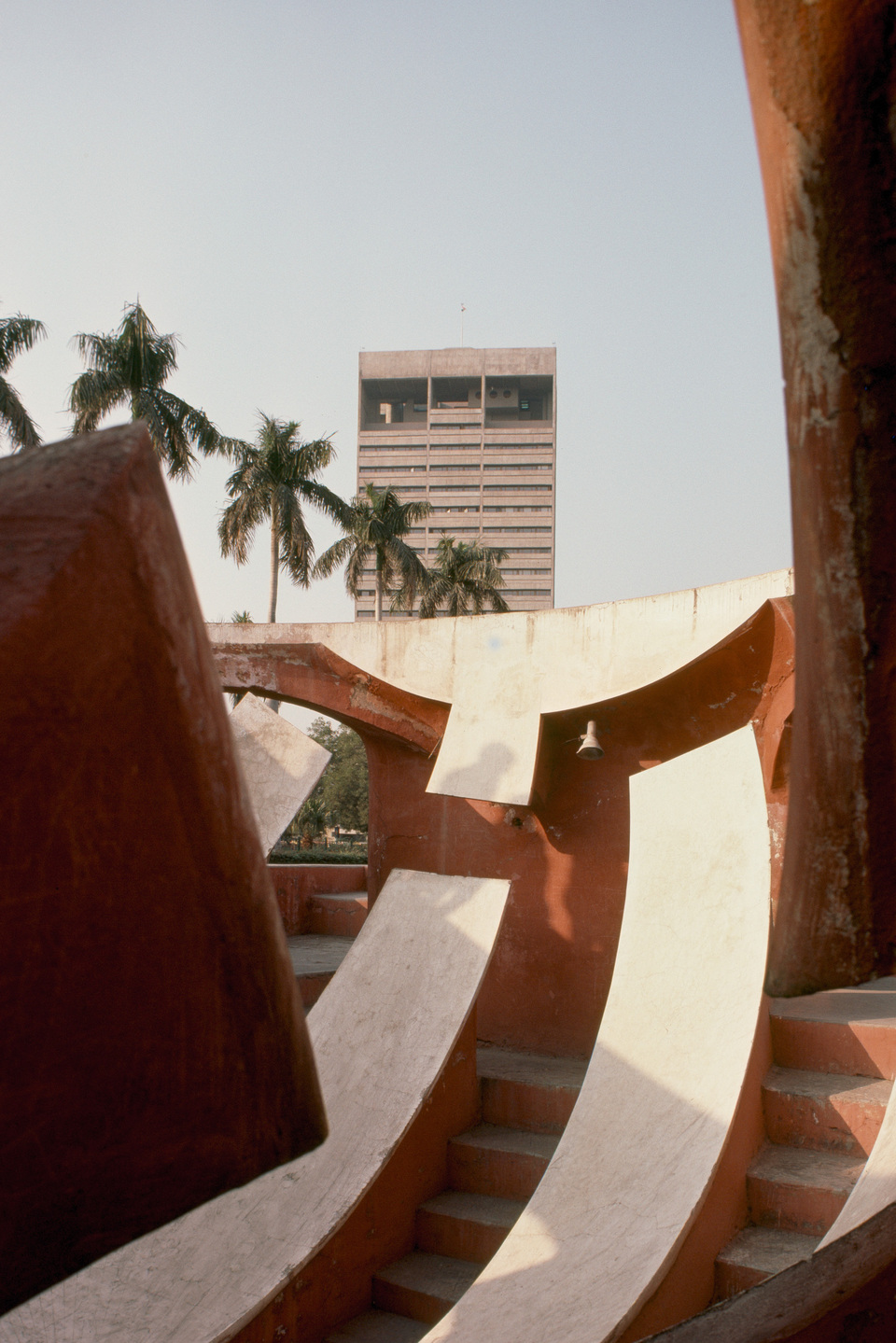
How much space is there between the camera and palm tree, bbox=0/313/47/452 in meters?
12.6

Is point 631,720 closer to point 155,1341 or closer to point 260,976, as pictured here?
point 155,1341

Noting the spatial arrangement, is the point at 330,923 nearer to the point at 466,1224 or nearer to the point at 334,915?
the point at 334,915

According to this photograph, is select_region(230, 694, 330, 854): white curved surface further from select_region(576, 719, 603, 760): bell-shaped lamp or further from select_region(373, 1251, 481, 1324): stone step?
select_region(373, 1251, 481, 1324): stone step

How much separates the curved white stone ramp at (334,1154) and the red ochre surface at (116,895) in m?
3.07

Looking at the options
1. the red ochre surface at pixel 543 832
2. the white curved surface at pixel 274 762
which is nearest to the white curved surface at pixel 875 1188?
the red ochre surface at pixel 543 832

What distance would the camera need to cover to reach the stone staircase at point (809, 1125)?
14.2 feet

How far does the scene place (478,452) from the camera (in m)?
72.8

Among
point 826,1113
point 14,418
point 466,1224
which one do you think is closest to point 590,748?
point 826,1113

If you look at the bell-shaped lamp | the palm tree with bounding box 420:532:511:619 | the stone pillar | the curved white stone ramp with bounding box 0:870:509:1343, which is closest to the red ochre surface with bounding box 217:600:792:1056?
the bell-shaped lamp

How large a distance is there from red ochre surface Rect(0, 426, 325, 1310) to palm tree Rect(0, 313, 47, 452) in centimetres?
1288

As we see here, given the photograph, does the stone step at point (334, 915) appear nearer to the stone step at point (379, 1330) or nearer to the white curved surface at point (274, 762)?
the white curved surface at point (274, 762)

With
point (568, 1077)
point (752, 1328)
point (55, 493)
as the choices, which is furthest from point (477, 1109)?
point (55, 493)

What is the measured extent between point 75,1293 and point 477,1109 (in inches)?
105

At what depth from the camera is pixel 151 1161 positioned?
48.8 inches
